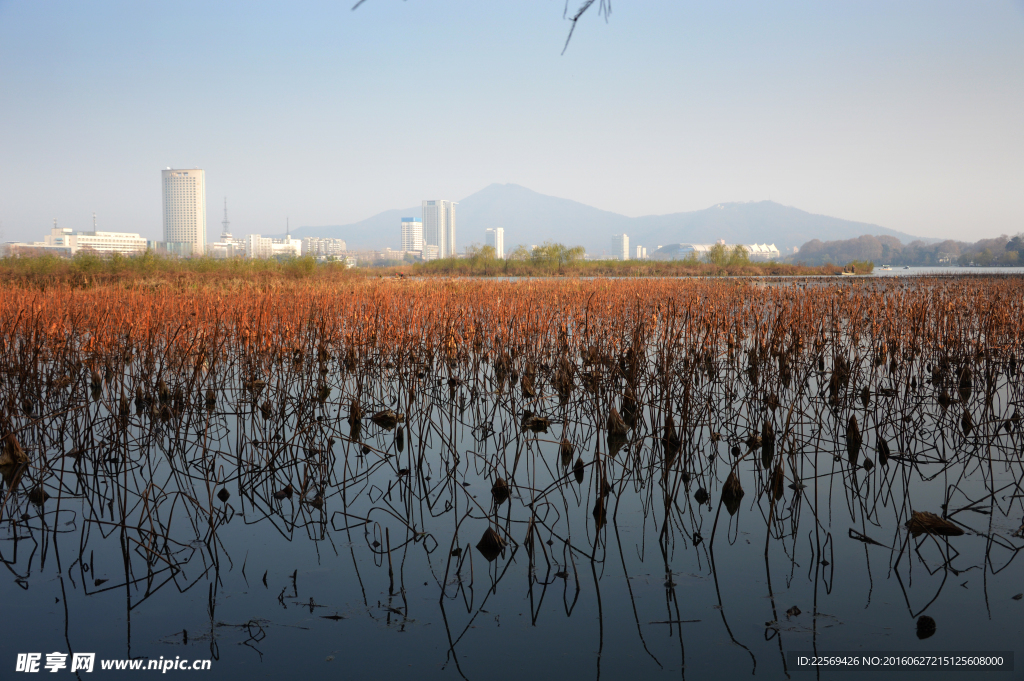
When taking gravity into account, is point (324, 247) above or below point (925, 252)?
above

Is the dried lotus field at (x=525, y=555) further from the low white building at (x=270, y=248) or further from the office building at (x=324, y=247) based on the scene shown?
the low white building at (x=270, y=248)

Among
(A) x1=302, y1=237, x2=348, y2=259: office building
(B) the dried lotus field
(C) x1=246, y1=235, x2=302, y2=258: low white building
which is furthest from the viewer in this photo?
(A) x1=302, y1=237, x2=348, y2=259: office building

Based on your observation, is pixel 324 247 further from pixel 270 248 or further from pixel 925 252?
pixel 925 252

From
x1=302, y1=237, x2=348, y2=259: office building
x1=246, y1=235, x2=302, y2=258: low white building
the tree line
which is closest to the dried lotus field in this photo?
x1=302, y1=237, x2=348, y2=259: office building

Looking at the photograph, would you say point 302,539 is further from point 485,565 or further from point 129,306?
point 129,306

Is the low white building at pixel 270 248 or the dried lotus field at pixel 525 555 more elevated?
the low white building at pixel 270 248

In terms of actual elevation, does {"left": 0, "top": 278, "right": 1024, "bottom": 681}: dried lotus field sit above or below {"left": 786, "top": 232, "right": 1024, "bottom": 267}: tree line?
below

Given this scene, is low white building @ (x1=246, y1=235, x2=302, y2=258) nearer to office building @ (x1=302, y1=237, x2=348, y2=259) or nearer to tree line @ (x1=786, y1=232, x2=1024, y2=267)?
office building @ (x1=302, y1=237, x2=348, y2=259)

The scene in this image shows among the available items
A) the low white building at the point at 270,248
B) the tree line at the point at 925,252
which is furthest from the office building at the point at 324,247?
the tree line at the point at 925,252

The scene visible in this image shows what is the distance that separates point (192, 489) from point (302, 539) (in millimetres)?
930

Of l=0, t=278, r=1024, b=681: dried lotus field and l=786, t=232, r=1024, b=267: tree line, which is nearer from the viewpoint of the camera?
l=0, t=278, r=1024, b=681: dried lotus field

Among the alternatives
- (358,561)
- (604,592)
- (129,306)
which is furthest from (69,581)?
(129,306)

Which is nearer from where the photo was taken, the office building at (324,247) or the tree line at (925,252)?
the office building at (324,247)

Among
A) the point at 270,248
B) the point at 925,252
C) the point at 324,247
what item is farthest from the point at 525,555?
the point at 324,247
